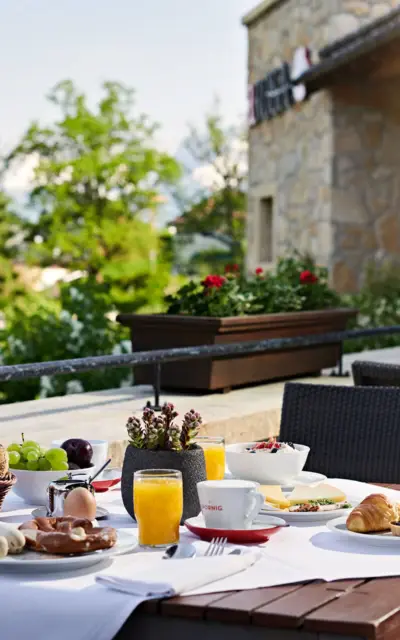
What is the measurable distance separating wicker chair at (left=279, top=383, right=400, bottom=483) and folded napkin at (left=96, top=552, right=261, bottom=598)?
51.2 inches

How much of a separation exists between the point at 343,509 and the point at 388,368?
1816mm

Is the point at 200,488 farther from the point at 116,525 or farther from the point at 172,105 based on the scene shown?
the point at 172,105

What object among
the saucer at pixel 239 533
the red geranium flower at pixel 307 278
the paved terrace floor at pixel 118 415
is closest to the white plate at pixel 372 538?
the saucer at pixel 239 533

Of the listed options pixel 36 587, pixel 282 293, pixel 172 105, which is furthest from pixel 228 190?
pixel 36 587

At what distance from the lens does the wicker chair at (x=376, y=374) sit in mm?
4078

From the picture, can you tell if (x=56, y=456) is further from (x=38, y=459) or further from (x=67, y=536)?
(x=67, y=536)

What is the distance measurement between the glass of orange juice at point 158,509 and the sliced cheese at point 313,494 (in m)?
0.38

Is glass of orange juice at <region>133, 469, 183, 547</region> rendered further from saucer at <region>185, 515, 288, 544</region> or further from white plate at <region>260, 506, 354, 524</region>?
white plate at <region>260, 506, 354, 524</region>

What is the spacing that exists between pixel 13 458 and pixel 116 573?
26.2 inches

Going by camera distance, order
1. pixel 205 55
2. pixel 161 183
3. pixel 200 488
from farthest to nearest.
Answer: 1. pixel 205 55
2. pixel 161 183
3. pixel 200 488

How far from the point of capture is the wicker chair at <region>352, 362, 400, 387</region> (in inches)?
161

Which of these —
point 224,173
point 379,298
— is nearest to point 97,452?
point 379,298

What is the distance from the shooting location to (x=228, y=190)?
3478 centimetres

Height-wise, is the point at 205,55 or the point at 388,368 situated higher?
the point at 205,55
